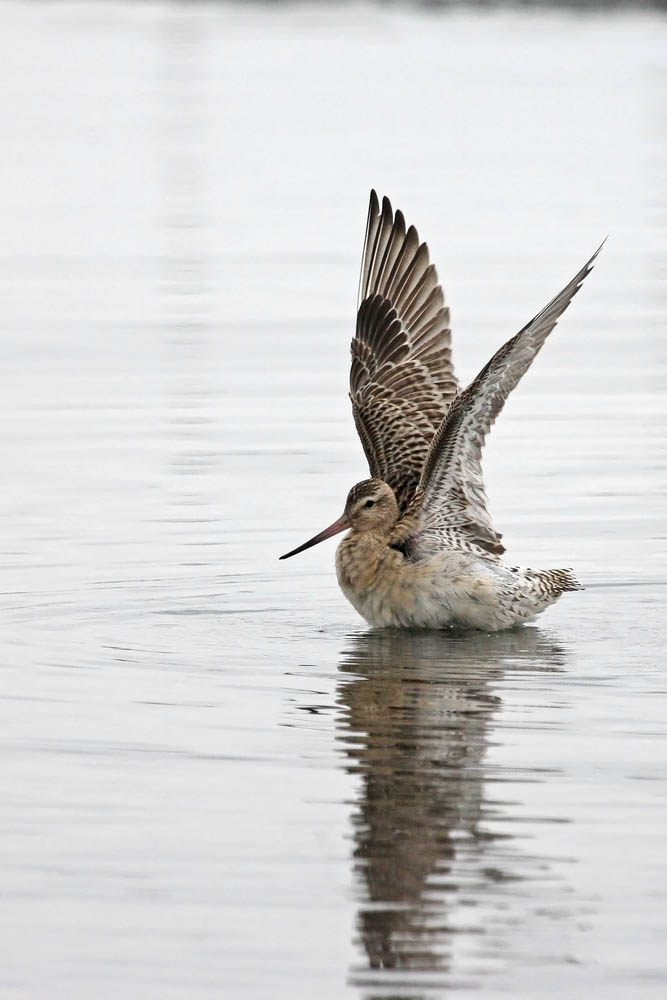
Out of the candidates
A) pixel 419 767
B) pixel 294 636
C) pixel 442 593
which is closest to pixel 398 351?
pixel 442 593

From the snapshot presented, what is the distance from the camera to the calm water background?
239 inches

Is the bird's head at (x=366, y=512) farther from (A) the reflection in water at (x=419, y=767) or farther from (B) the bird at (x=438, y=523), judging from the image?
(A) the reflection in water at (x=419, y=767)

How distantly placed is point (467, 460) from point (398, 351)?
2.04 m

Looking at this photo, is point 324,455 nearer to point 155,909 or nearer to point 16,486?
point 16,486

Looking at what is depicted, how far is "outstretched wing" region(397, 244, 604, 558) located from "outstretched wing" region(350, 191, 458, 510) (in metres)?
0.80

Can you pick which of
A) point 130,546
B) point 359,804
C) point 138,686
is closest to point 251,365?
point 130,546

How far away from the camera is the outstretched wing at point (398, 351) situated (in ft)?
37.3

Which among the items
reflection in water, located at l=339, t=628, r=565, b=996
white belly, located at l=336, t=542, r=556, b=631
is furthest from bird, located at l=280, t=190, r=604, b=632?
reflection in water, located at l=339, t=628, r=565, b=996

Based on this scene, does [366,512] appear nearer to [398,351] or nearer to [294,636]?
[294,636]

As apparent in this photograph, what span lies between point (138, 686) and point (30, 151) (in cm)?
2311

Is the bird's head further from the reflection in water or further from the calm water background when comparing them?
the reflection in water

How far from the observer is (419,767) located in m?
7.57

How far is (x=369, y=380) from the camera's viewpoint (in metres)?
12.0

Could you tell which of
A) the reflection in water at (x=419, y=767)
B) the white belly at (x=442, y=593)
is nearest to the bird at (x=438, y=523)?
the white belly at (x=442, y=593)
